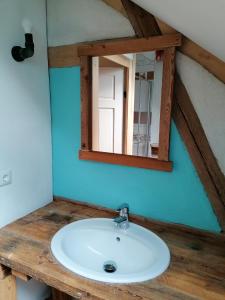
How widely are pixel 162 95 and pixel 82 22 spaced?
0.67 m

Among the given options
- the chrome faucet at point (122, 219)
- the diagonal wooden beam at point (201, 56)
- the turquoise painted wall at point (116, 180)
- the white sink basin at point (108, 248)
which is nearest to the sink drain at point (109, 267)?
the white sink basin at point (108, 248)

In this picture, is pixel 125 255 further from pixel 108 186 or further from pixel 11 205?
pixel 11 205

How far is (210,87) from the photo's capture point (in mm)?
1156

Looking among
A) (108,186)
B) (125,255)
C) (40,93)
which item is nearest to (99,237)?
(125,255)

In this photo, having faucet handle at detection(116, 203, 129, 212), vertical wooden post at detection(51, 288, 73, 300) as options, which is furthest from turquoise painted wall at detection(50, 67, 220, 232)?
vertical wooden post at detection(51, 288, 73, 300)

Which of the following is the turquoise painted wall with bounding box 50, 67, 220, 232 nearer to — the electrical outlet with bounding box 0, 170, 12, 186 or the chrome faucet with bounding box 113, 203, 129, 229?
the chrome faucet with bounding box 113, 203, 129, 229

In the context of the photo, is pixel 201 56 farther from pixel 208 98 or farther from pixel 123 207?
pixel 123 207

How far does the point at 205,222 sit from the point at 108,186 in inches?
23.3

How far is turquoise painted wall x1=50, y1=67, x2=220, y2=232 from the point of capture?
127cm

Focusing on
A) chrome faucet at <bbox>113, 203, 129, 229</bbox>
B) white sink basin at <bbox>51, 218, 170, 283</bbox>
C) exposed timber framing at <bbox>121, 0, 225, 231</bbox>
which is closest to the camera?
white sink basin at <bbox>51, 218, 170, 283</bbox>

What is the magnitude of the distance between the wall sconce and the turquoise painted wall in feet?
0.82

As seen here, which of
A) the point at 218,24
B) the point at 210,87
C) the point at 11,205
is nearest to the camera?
the point at 218,24

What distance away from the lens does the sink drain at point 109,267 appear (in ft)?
3.78

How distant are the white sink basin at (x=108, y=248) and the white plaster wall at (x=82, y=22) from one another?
3.55 ft
